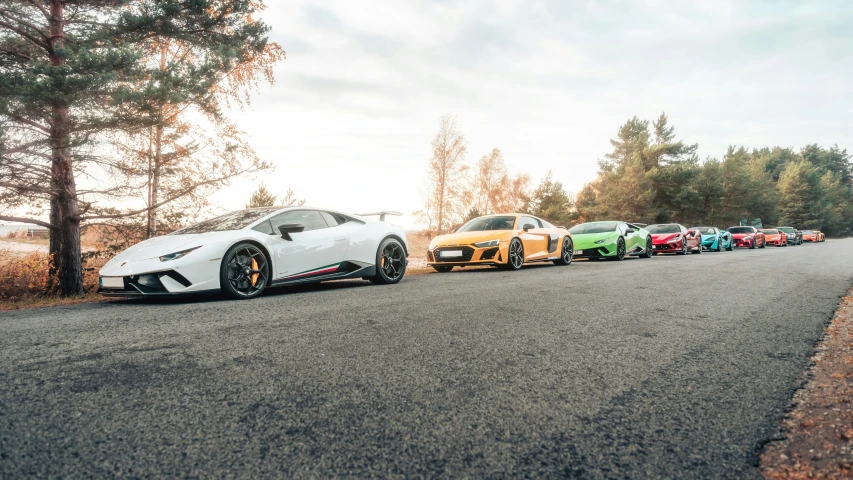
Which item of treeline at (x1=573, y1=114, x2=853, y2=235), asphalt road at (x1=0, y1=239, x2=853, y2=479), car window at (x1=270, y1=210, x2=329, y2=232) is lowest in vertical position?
asphalt road at (x1=0, y1=239, x2=853, y2=479)

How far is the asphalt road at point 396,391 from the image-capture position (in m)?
1.94

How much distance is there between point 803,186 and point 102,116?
97146 mm

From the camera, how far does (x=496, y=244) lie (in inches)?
468

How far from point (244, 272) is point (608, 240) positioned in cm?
1273

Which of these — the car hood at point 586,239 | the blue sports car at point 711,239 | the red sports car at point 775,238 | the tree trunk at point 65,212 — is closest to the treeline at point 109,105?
the tree trunk at point 65,212

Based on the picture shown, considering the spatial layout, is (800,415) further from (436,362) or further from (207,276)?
(207,276)

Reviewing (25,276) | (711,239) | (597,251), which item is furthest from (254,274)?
(711,239)

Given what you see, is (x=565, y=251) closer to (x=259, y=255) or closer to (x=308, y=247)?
(x=308, y=247)

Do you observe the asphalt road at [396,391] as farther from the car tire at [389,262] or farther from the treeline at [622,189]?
the treeline at [622,189]

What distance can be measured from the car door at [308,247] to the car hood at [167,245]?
2.59ft

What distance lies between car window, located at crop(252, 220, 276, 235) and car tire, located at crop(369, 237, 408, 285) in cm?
201

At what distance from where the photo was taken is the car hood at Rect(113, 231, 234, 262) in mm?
6281

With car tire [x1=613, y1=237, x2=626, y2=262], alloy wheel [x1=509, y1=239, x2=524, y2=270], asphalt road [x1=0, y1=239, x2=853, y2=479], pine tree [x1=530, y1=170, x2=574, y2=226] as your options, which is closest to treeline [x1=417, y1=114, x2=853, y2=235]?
pine tree [x1=530, y1=170, x2=574, y2=226]

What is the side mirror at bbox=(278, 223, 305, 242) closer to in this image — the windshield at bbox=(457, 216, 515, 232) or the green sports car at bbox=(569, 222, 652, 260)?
the windshield at bbox=(457, 216, 515, 232)
